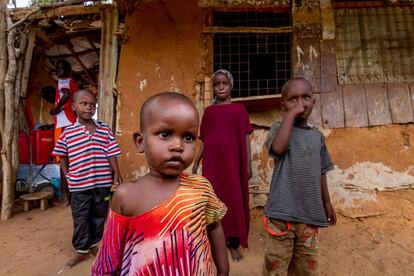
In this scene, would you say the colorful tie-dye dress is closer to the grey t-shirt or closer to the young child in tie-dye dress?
the young child in tie-dye dress

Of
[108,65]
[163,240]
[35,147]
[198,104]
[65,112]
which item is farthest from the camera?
[35,147]

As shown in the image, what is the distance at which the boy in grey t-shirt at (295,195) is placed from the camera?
1.80 m

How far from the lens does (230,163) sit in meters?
3.04

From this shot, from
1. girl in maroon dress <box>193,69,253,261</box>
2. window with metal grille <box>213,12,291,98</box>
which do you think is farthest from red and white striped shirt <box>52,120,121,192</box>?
window with metal grille <box>213,12,291,98</box>

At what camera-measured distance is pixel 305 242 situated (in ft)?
5.96

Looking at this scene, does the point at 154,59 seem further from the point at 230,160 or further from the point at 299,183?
the point at 299,183

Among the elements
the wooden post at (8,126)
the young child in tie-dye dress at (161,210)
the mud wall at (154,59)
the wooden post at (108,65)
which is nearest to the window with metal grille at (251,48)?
the mud wall at (154,59)

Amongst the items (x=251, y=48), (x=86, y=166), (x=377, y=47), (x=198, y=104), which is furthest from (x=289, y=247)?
(x=377, y=47)

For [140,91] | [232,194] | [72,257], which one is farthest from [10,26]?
[232,194]

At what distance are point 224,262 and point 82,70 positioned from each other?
6.75 metres

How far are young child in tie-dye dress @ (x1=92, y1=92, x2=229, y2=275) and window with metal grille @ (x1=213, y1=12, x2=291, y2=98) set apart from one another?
129 inches

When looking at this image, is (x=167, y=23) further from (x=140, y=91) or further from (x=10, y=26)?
(x=10, y=26)

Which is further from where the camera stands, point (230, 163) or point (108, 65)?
point (108, 65)

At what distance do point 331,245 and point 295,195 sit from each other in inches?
74.9
